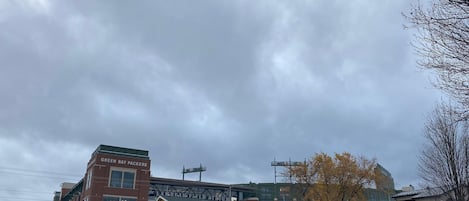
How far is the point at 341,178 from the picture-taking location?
4847 cm

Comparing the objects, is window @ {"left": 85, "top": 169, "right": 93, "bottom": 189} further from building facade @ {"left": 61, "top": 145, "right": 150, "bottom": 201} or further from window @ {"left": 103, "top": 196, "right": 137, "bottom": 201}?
window @ {"left": 103, "top": 196, "right": 137, "bottom": 201}

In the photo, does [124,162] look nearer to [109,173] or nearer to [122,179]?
[122,179]

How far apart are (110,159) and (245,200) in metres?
59.1

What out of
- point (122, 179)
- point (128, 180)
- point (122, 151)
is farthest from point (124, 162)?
point (128, 180)

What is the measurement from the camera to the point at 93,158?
235 feet

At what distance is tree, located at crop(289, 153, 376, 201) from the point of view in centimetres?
4834

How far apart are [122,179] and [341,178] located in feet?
124

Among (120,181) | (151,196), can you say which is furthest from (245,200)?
(120,181)

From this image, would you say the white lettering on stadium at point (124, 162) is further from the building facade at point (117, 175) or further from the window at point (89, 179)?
the window at point (89, 179)

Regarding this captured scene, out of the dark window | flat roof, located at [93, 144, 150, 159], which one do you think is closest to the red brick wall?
the dark window

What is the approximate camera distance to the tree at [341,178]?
4834 cm

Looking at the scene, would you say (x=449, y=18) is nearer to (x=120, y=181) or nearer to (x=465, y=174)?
(x=465, y=174)

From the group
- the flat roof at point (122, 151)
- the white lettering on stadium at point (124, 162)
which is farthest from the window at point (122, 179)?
the flat roof at point (122, 151)

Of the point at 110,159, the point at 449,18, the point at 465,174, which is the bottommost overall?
the point at 465,174
